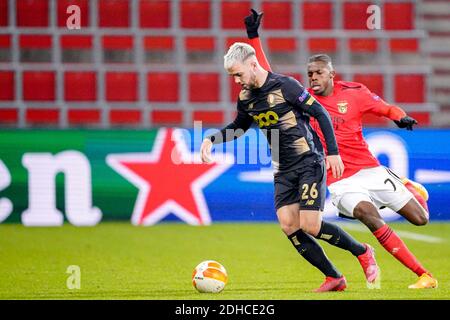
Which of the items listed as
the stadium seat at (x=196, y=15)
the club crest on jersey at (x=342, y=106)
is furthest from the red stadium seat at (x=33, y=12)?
the club crest on jersey at (x=342, y=106)

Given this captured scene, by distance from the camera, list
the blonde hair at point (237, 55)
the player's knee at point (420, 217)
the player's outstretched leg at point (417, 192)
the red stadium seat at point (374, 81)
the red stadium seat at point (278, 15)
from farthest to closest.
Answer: the red stadium seat at point (278, 15) < the red stadium seat at point (374, 81) < the player's outstretched leg at point (417, 192) < the player's knee at point (420, 217) < the blonde hair at point (237, 55)

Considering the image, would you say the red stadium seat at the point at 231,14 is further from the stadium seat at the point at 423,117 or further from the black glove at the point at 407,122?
the black glove at the point at 407,122

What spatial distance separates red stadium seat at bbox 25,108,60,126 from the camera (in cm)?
1504

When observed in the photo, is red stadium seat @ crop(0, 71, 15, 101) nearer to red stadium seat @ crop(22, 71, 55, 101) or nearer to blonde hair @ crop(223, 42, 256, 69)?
red stadium seat @ crop(22, 71, 55, 101)

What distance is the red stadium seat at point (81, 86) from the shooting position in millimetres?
15211

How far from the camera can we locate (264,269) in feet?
32.5

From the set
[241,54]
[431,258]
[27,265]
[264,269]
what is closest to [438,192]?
[431,258]

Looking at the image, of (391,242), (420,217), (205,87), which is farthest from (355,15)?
(391,242)

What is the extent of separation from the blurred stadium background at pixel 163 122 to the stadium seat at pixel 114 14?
16mm

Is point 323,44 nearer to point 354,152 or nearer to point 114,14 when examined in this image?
point 114,14

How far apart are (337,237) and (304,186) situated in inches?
18.1

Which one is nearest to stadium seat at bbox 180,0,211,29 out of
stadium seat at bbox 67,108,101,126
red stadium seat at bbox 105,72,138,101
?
red stadium seat at bbox 105,72,138,101

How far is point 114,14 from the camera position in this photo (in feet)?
50.1

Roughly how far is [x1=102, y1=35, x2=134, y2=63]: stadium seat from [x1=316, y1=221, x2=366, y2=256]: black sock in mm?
7500
